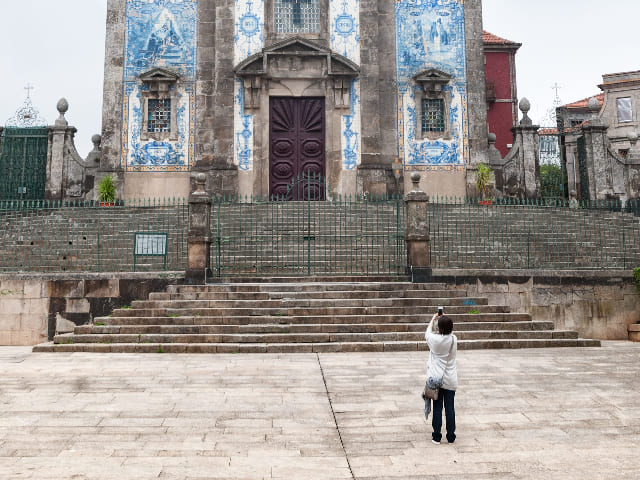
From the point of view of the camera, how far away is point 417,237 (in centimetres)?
1141

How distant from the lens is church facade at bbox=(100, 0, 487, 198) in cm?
1877

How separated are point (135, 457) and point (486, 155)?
17.4 m

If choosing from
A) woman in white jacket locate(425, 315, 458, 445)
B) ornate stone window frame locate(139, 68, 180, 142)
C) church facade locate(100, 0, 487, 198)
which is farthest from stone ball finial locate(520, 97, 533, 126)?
woman in white jacket locate(425, 315, 458, 445)

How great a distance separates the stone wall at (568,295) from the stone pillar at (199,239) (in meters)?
4.52

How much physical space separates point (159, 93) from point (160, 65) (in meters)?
0.96

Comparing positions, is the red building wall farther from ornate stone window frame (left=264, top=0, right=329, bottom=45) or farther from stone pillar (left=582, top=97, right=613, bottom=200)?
ornate stone window frame (left=264, top=0, right=329, bottom=45)

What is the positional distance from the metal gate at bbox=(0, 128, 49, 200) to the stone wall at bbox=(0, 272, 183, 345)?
9.31 meters

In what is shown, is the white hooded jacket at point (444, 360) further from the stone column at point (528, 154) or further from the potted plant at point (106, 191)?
the stone column at point (528, 154)

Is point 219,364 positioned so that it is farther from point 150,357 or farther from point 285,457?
point 285,457

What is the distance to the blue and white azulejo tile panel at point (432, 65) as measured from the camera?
19281mm

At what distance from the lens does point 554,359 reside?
310 inches

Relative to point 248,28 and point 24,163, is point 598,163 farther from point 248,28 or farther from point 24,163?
point 24,163

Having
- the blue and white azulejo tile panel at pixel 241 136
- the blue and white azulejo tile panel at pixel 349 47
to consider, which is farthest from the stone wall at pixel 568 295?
the blue and white azulejo tile panel at pixel 241 136

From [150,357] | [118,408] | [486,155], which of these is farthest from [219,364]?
[486,155]
